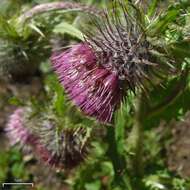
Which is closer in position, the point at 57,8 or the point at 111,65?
the point at 111,65

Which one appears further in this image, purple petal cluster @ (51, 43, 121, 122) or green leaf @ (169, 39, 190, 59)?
green leaf @ (169, 39, 190, 59)

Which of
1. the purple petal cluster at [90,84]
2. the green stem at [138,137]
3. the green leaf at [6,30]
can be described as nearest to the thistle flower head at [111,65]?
the purple petal cluster at [90,84]

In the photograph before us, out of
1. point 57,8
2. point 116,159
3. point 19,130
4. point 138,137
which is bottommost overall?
point 116,159

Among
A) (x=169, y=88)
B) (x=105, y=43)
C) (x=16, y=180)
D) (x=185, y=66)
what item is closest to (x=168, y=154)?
(x=16, y=180)

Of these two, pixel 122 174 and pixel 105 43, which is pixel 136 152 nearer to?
pixel 122 174

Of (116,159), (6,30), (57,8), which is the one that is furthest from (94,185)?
(57,8)

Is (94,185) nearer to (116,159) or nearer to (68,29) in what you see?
(116,159)

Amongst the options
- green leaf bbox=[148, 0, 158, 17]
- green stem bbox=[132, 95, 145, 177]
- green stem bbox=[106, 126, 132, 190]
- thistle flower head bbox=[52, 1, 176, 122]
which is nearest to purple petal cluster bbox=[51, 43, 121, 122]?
thistle flower head bbox=[52, 1, 176, 122]

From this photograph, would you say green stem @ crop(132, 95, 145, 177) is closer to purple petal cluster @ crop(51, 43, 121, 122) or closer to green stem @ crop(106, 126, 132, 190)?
green stem @ crop(106, 126, 132, 190)

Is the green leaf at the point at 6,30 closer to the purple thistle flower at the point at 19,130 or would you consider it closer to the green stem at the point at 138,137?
the purple thistle flower at the point at 19,130
